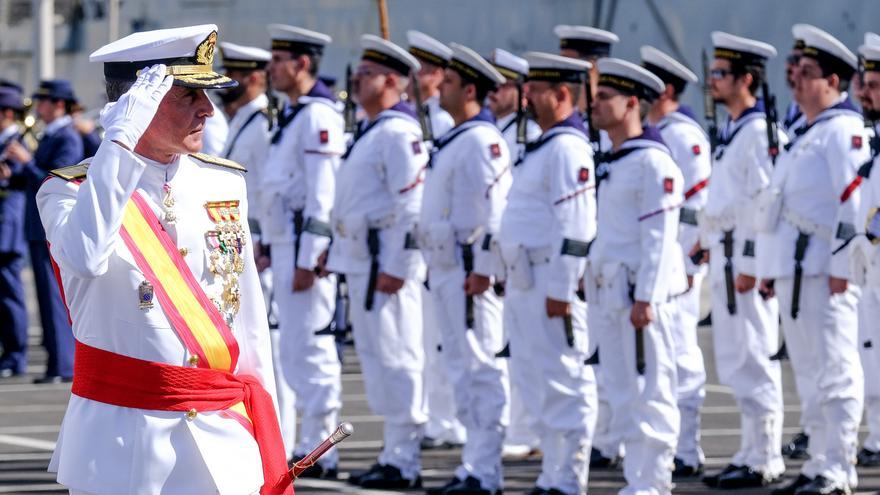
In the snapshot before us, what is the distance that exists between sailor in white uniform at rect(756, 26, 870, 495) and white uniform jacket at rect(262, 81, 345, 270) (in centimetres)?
252

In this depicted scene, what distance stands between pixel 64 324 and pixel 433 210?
6157 mm

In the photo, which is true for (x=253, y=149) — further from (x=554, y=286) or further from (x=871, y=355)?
(x=871, y=355)

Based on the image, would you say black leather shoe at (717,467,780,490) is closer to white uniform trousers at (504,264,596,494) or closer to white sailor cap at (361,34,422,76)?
white uniform trousers at (504,264,596,494)

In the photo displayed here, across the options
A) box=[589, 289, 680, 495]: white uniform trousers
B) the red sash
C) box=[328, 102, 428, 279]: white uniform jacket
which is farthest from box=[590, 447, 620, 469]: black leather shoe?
the red sash

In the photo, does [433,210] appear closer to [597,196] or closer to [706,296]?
[597,196]

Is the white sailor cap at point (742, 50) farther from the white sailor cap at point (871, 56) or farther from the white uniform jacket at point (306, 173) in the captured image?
the white uniform jacket at point (306, 173)

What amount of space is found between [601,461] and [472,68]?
2514 mm

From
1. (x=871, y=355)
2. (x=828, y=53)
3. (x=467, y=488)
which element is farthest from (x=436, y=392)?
(x=828, y=53)

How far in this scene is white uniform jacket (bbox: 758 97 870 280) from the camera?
32.4ft

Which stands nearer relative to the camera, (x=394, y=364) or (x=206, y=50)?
(x=206, y=50)

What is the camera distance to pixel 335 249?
10.8 metres

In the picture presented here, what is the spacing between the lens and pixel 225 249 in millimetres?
5363

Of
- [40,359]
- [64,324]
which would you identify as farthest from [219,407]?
[40,359]

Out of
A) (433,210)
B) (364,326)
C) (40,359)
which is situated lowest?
(40,359)
